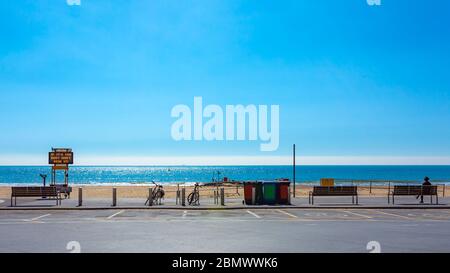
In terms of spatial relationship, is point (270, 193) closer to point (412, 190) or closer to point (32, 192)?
point (412, 190)

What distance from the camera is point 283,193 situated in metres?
25.5

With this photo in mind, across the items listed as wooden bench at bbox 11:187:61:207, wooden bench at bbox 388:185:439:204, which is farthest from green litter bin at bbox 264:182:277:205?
wooden bench at bbox 11:187:61:207

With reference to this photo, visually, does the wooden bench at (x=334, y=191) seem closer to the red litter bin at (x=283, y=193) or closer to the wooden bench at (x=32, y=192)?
the red litter bin at (x=283, y=193)

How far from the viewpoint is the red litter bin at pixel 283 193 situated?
83.2 feet

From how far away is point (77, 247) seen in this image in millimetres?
11547

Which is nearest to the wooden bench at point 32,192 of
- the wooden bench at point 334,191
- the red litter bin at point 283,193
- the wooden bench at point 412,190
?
the red litter bin at point 283,193

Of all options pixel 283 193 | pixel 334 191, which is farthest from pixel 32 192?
pixel 334 191

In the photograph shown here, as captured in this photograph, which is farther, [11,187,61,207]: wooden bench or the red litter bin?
the red litter bin

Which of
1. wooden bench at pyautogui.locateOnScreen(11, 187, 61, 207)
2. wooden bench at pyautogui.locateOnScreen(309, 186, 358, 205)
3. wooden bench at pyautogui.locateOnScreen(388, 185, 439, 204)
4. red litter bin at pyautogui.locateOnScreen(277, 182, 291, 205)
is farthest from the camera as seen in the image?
wooden bench at pyautogui.locateOnScreen(388, 185, 439, 204)

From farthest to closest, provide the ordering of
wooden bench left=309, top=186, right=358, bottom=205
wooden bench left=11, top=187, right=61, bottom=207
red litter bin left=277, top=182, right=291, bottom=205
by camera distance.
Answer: wooden bench left=309, top=186, right=358, bottom=205 < red litter bin left=277, top=182, right=291, bottom=205 < wooden bench left=11, top=187, right=61, bottom=207

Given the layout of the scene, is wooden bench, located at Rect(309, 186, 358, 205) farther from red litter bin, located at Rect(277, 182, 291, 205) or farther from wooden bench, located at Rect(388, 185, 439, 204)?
wooden bench, located at Rect(388, 185, 439, 204)

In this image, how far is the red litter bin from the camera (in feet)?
83.2
